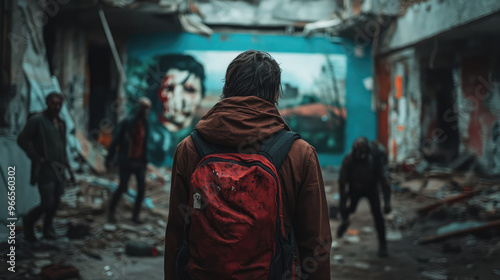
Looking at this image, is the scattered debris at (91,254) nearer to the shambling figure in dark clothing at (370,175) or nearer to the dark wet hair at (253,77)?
the shambling figure in dark clothing at (370,175)

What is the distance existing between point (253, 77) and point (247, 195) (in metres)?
0.46

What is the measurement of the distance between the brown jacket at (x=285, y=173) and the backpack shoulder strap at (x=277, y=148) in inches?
1.0

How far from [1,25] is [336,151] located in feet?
29.8

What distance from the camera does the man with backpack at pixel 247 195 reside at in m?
1.36

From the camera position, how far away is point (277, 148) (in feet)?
4.85

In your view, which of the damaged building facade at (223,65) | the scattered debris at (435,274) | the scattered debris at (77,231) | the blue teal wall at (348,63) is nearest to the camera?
the scattered debris at (435,274)

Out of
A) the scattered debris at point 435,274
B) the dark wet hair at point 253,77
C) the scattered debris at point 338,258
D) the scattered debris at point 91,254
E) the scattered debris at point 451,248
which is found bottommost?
the scattered debris at point 338,258

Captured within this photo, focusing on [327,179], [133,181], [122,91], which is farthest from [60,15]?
[327,179]

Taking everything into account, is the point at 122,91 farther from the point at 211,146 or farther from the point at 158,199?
the point at 211,146

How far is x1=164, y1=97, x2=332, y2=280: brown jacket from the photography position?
4.83 ft

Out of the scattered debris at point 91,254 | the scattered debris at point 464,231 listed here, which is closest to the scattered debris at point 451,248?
the scattered debris at point 464,231

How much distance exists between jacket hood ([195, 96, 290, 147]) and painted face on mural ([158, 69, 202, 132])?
10.2m

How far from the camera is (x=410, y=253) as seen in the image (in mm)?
5328

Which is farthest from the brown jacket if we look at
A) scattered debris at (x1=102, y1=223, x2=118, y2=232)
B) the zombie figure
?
scattered debris at (x1=102, y1=223, x2=118, y2=232)
